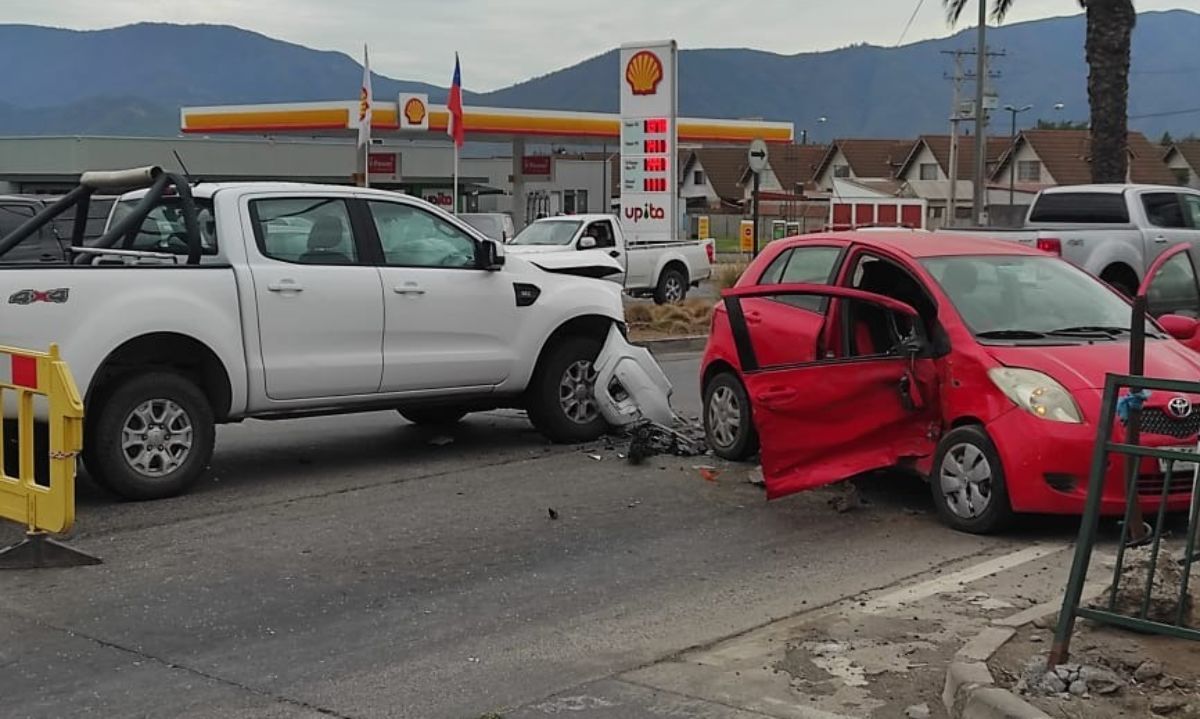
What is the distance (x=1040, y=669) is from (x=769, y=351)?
14.7 ft

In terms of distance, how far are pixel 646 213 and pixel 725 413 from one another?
17362 mm

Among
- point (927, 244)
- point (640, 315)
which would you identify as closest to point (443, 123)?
point (640, 315)

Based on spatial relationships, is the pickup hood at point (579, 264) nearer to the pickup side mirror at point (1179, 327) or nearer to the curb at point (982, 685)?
the pickup side mirror at point (1179, 327)

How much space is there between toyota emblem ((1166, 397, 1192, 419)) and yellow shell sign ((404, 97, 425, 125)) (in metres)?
39.4

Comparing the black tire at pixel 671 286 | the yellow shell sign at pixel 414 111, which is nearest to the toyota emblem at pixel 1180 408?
the black tire at pixel 671 286

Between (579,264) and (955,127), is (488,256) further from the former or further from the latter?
(955,127)

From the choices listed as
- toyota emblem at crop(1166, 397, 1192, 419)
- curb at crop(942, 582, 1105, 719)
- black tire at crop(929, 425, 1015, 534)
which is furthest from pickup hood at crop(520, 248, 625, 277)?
curb at crop(942, 582, 1105, 719)

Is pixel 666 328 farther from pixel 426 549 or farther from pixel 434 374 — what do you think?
pixel 426 549

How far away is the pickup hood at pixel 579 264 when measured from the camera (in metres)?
10.9

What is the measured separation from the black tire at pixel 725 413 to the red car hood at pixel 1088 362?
2.21 m

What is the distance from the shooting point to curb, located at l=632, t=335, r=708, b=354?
18.9m

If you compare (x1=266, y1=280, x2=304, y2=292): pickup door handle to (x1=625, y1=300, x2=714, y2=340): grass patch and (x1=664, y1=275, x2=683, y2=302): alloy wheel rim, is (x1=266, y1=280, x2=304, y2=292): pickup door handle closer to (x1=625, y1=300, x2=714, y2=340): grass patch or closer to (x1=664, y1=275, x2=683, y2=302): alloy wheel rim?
(x1=625, y1=300, x2=714, y2=340): grass patch

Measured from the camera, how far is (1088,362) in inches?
308

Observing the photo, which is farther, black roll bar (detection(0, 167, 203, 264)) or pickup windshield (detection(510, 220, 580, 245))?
pickup windshield (detection(510, 220, 580, 245))
